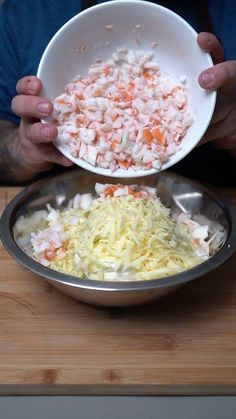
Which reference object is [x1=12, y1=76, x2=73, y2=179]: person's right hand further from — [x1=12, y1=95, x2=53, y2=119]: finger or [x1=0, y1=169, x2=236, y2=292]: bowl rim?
[x1=0, y1=169, x2=236, y2=292]: bowl rim

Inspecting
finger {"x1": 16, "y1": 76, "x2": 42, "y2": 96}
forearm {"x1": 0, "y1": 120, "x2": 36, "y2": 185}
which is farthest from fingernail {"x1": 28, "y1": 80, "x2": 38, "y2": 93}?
forearm {"x1": 0, "y1": 120, "x2": 36, "y2": 185}

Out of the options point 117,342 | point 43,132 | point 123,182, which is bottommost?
point 117,342

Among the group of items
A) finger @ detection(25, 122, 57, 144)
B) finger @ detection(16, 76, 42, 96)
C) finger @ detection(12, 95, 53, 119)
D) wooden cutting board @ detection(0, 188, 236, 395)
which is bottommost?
wooden cutting board @ detection(0, 188, 236, 395)

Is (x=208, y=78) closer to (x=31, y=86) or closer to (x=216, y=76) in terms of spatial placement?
(x=216, y=76)

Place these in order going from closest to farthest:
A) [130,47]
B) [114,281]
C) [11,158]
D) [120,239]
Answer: [114,281] < [120,239] < [130,47] < [11,158]

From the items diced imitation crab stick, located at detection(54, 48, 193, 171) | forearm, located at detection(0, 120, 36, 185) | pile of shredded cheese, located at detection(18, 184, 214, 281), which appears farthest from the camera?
forearm, located at detection(0, 120, 36, 185)

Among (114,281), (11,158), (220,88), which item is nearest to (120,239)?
(114,281)

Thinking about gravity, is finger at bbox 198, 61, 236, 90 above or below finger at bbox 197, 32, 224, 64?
below

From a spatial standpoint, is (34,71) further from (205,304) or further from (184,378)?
(184,378)
